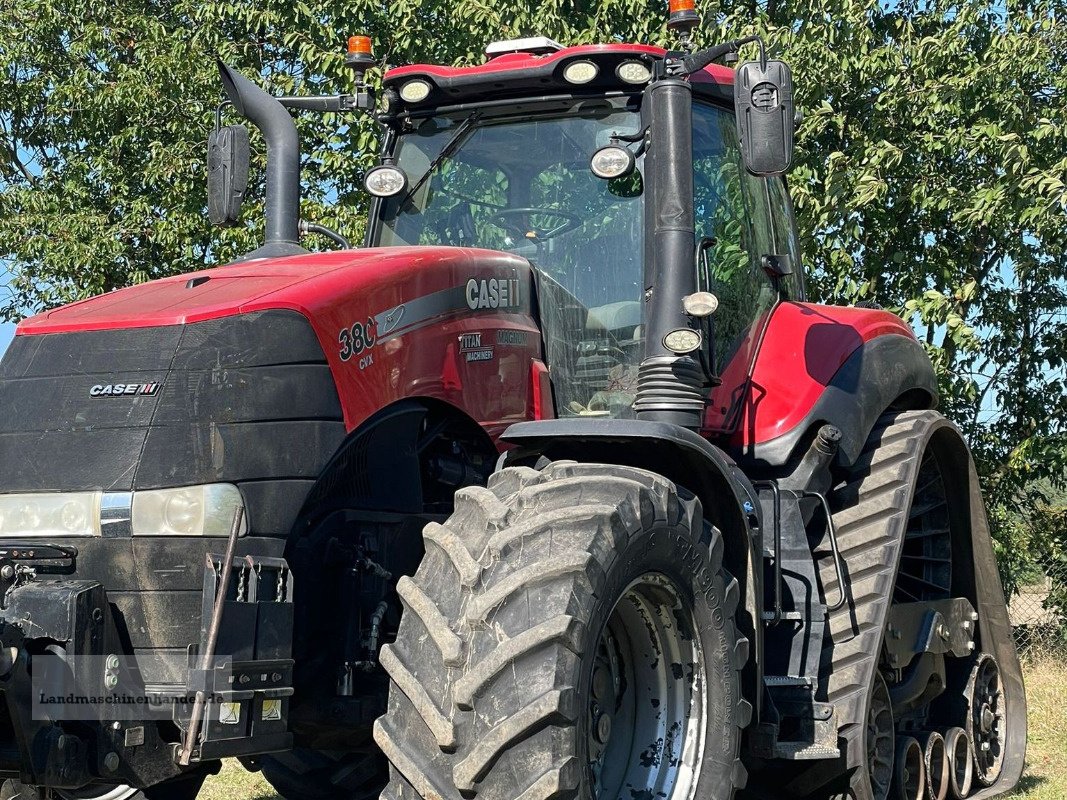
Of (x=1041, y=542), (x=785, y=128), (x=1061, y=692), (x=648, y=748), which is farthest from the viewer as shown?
(x=1041, y=542)

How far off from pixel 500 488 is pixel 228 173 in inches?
77.8

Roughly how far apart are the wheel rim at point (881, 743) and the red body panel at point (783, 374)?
1.04m

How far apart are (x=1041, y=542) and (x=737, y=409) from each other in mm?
8001

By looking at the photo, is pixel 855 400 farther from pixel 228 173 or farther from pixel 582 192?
pixel 228 173

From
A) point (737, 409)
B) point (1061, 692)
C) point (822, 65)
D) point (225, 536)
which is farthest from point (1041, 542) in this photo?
point (225, 536)

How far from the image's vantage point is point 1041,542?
12266mm

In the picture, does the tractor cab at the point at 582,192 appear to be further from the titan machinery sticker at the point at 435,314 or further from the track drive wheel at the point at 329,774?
the track drive wheel at the point at 329,774

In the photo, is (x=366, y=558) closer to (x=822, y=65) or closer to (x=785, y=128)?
(x=785, y=128)

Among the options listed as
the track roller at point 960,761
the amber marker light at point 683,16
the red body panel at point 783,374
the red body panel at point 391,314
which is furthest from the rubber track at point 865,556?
the amber marker light at point 683,16

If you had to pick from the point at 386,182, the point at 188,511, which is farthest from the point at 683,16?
the point at 188,511

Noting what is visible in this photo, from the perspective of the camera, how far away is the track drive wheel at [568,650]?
10.9ft

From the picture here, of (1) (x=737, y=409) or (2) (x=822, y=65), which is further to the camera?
(2) (x=822, y=65)

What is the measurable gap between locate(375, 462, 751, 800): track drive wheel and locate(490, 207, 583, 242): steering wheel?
1.35m

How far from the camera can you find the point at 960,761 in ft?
19.8
